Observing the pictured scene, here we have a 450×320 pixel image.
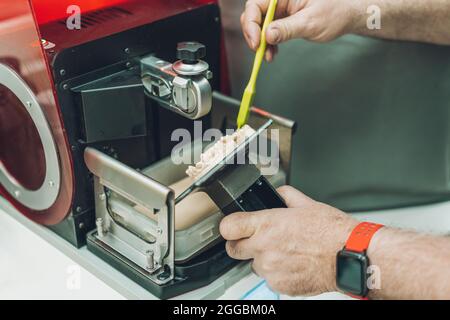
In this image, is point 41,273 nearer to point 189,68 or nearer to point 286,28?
point 189,68

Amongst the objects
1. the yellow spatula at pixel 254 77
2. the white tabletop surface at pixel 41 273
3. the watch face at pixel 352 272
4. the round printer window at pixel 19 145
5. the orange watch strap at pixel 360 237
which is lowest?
the white tabletop surface at pixel 41 273

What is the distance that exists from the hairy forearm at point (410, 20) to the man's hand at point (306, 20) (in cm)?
3

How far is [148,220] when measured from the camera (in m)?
0.95

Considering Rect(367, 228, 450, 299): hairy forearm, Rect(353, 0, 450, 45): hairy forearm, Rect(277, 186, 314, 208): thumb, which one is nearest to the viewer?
Rect(367, 228, 450, 299): hairy forearm

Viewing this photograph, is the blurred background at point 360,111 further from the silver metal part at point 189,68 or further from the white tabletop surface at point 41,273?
the silver metal part at point 189,68

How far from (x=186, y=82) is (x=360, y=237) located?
36 cm

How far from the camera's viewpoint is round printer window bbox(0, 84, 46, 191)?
3.36 feet

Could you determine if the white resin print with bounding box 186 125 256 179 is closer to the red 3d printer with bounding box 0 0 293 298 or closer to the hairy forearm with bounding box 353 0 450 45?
the red 3d printer with bounding box 0 0 293 298

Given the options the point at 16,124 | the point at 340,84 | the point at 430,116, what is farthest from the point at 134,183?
the point at 430,116

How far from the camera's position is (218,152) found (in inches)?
37.8

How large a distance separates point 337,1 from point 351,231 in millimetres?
460

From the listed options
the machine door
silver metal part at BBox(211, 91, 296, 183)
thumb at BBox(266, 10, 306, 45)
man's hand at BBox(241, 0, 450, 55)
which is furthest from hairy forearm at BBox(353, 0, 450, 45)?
the machine door

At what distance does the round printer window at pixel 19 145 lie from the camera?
3.36 ft

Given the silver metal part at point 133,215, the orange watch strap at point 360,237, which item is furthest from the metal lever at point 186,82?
the orange watch strap at point 360,237
